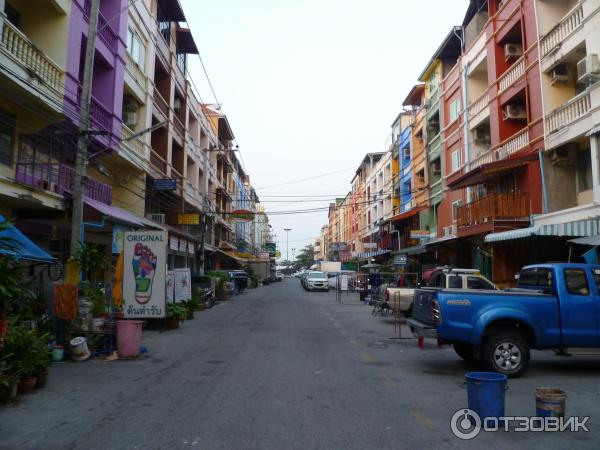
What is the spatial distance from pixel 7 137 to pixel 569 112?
17813 mm

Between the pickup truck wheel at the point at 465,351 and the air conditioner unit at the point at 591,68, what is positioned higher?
the air conditioner unit at the point at 591,68

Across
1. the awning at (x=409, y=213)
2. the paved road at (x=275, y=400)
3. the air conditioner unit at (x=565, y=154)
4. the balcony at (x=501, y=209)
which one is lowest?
the paved road at (x=275, y=400)

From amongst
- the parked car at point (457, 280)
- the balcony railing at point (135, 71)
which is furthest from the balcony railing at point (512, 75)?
the balcony railing at point (135, 71)

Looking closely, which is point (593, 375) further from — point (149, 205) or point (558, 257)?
point (149, 205)

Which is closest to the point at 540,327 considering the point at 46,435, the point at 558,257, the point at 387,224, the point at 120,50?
the point at 46,435

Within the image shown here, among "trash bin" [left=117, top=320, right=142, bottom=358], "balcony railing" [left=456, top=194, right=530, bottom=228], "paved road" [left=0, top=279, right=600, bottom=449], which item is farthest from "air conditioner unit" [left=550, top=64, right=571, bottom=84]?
"trash bin" [left=117, top=320, right=142, bottom=358]

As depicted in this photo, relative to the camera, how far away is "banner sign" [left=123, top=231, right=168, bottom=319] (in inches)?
526

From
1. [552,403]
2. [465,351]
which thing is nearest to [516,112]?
[465,351]

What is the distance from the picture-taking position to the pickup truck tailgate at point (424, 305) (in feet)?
30.2

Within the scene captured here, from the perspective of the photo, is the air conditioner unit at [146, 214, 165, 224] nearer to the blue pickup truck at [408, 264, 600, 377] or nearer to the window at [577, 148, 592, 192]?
the window at [577, 148, 592, 192]

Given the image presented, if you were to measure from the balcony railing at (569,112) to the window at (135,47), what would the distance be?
56.8 feet

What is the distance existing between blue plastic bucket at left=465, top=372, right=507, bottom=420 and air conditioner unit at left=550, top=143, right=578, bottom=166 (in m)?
14.7

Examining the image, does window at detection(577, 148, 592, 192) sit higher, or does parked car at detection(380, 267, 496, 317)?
window at detection(577, 148, 592, 192)

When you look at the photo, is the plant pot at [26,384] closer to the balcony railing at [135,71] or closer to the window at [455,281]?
the window at [455,281]
